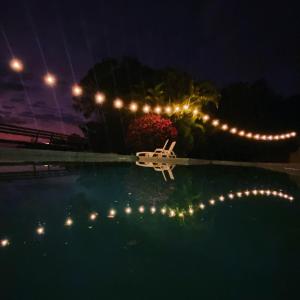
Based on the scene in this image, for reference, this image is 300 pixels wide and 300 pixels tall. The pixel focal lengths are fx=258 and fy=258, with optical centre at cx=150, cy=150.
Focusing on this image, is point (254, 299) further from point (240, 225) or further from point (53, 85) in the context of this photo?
point (53, 85)

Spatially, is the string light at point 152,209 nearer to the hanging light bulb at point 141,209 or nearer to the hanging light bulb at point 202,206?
the hanging light bulb at point 141,209

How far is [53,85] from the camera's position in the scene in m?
8.49

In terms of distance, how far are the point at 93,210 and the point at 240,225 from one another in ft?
6.61

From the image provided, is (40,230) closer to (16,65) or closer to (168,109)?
(16,65)

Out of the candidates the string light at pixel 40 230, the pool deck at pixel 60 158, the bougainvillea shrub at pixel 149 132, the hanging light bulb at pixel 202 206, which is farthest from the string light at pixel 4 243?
the bougainvillea shrub at pixel 149 132

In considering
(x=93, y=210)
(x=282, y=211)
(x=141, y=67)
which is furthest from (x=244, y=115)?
(x=93, y=210)

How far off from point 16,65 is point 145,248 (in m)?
6.65

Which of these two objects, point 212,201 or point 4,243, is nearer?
point 4,243

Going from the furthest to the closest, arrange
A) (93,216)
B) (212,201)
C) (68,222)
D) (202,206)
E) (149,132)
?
(149,132) < (212,201) < (202,206) < (93,216) < (68,222)

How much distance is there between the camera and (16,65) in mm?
7008

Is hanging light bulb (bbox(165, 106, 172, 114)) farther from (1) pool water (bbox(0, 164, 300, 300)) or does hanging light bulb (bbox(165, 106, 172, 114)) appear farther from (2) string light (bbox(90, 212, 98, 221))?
(2) string light (bbox(90, 212, 98, 221))

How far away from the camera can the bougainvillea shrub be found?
51.2ft

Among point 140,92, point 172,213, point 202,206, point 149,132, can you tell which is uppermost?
point 140,92

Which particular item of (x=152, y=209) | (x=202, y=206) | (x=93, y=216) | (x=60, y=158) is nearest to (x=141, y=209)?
(x=152, y=209)
